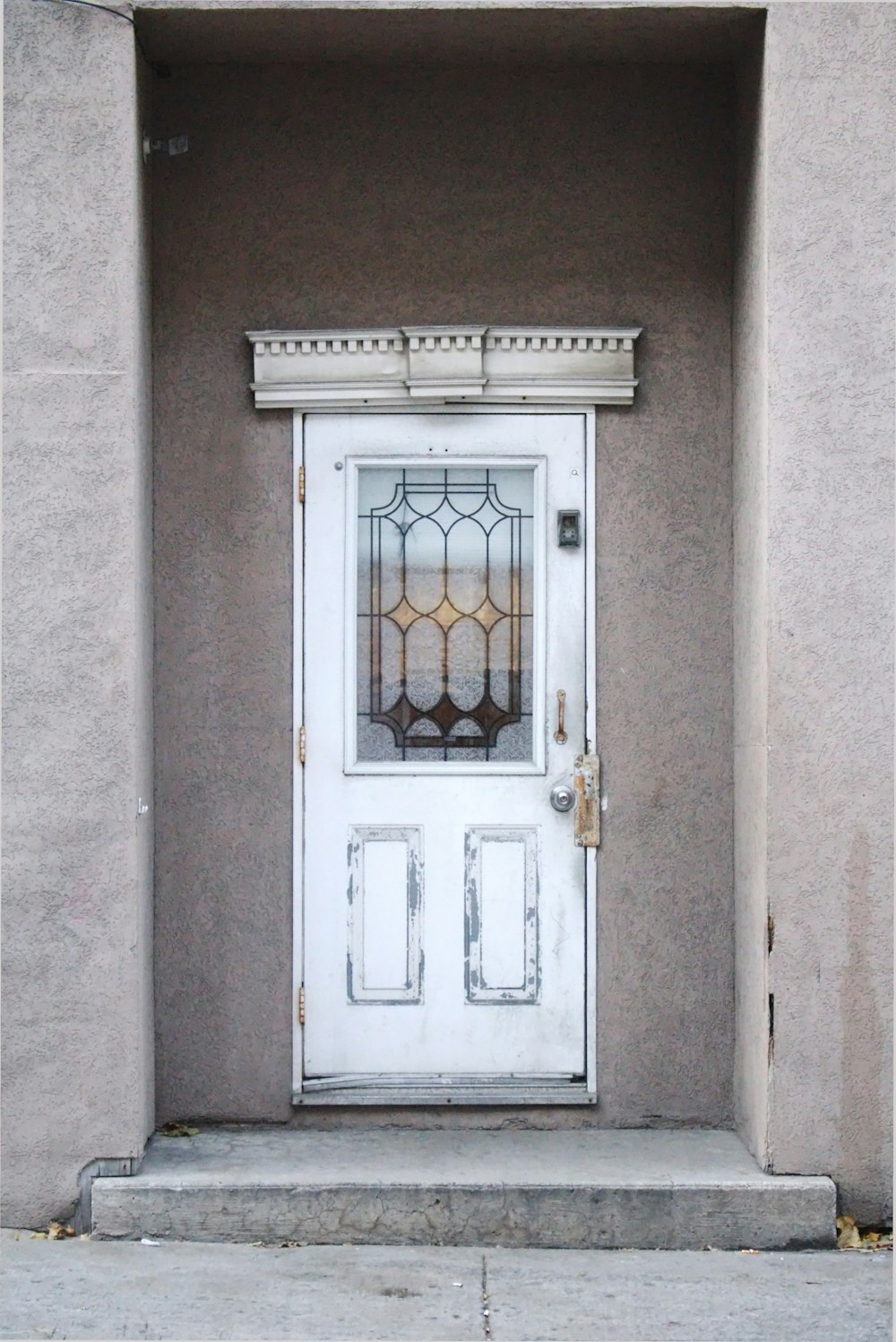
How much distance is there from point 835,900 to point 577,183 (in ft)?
8.91

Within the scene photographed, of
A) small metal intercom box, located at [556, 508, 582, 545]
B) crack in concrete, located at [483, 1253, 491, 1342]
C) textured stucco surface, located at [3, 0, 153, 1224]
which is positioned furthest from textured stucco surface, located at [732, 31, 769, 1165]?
textured stucco surface, located at [3, 0, 153, 1224]

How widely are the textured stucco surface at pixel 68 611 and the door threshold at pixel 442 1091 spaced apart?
75cm

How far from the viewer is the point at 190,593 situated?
5492 millimetres

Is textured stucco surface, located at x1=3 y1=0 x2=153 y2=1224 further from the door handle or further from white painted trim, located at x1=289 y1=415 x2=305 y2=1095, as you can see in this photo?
the door handle

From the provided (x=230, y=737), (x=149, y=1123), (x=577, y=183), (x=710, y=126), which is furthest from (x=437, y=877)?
(x=710, y=126)

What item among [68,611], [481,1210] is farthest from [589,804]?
[68,611]

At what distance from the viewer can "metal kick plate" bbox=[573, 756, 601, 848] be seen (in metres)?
5.44

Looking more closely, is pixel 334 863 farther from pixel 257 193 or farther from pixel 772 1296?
pixel 257 193

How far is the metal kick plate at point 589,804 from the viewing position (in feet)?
17.9

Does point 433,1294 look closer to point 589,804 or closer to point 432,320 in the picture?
point 589,804

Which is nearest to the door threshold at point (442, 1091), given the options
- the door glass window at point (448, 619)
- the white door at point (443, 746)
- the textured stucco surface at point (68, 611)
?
the white door at point (443, 746)

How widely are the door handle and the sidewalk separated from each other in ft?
5.72

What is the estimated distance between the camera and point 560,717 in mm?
5477

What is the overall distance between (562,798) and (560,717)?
293 mm
